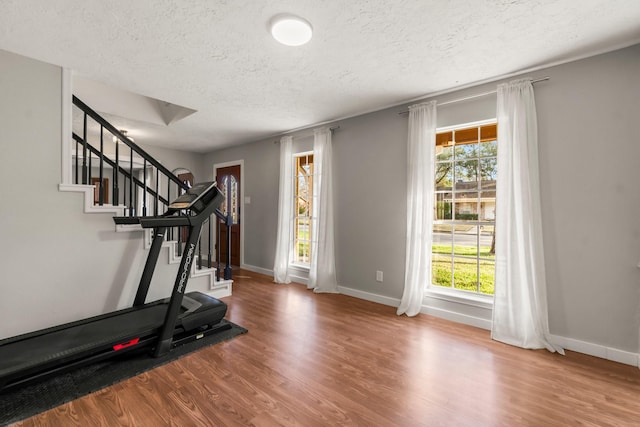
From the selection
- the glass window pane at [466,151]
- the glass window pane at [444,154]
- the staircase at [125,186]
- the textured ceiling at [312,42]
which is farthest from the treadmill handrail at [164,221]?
the glass window pane at [466,151]

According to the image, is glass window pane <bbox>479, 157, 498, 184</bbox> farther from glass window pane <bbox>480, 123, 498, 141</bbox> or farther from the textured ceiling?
the textured ceiling

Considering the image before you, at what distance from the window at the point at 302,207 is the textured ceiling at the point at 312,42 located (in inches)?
62.5

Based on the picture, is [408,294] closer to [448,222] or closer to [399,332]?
[399,332]

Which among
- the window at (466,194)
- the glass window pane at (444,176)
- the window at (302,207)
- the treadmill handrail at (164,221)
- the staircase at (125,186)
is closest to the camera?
the treadmill handrail at (164,221)

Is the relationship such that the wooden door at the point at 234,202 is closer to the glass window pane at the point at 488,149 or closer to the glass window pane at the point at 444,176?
the glass window pane at the point at 444,176

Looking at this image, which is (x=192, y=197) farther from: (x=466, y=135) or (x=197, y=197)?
(x=466, y=135)

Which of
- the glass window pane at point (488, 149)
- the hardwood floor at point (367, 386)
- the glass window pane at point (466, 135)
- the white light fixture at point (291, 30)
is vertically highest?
the white light fixture at point (291, 30)

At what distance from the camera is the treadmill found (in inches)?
72.6

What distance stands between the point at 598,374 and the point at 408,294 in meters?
1.63

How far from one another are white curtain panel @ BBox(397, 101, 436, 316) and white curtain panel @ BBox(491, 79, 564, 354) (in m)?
0.68

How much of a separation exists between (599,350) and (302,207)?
3.90 m

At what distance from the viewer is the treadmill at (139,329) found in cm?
184

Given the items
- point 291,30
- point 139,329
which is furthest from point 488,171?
point 139,329

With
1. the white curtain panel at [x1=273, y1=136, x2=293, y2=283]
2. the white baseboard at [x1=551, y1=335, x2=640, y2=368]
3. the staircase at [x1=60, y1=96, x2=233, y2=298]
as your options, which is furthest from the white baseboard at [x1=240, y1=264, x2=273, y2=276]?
the white baseboard at [x1=551, y1=335, x2=640, y2=368]
